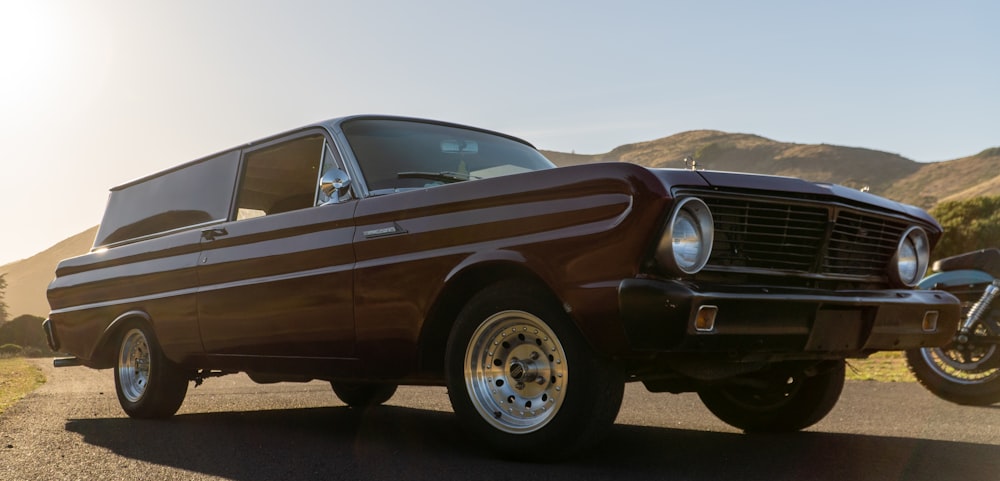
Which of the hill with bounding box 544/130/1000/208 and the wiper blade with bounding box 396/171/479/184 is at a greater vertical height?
the wiper blade with bounding box 396/171/479/184

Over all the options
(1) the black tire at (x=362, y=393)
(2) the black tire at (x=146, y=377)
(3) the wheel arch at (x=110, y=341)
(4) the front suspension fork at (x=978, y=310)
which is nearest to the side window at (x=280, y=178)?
(2) the black tire at (x=146, y=377)

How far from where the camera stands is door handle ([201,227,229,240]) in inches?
232

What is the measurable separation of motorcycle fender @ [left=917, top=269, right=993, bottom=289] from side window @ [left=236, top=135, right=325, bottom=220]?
434 cm

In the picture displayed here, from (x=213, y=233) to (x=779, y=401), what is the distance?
3.66 metres

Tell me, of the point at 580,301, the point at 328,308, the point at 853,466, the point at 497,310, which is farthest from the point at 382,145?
the point at 853,466

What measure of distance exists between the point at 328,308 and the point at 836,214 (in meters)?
2.61

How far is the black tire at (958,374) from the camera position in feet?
20.1

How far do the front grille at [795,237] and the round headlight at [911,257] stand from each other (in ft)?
0.40

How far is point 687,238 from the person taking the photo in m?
3.67

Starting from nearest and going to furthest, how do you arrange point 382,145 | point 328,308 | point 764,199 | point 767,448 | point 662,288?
point 662,288 → point 764,199 → point 767,448 → point 328,308 → point 382,145

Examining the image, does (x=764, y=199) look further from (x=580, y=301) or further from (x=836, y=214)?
(x=580, y=301)

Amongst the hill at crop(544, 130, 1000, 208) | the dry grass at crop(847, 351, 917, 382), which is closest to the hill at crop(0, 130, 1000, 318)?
the hill at crop(544, 130, 1000, 208)

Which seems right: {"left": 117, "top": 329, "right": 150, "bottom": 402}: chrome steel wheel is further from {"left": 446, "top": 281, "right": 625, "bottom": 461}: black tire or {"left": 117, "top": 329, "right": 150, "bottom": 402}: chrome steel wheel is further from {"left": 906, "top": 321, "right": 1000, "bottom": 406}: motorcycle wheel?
{"left": 906, "top": 321, "right": 1000, "bottom": 406}: motorcycle wheel

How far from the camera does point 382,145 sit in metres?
5.28
